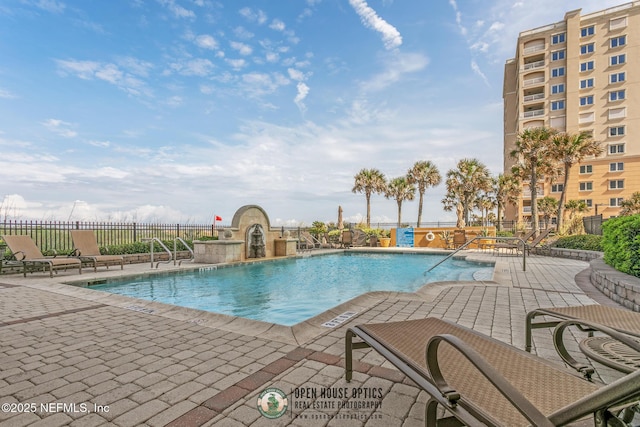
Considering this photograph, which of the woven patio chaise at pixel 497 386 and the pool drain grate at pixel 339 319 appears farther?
the pool drain grate at pixel 339 319

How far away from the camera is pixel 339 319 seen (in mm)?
4121

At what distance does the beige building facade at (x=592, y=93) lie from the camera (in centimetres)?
3653

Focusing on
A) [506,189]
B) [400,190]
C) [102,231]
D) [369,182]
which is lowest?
[102,231]

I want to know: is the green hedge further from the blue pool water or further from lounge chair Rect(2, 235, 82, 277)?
lounge chair Rect(2, 235, 82, 277)

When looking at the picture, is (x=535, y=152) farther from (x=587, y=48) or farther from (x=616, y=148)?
(x=587, y=48)

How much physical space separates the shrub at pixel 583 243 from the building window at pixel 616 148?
33.2 meters

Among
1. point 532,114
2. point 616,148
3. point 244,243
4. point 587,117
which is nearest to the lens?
point 244,243

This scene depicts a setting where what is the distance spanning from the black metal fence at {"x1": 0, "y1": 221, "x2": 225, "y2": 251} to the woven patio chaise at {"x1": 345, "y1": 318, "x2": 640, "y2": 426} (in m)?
12.1

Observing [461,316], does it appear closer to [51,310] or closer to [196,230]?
[51,310]

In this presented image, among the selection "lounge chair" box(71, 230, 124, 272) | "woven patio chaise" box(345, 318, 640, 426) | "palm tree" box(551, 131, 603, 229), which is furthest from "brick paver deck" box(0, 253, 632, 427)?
"palm tree" box(551, 131, 603, 229)

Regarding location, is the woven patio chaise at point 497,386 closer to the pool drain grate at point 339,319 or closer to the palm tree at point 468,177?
the pool drain grate at point 339,319

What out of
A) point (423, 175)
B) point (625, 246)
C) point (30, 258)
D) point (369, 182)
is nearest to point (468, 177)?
point (423, 175)

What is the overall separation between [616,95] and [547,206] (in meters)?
15.8

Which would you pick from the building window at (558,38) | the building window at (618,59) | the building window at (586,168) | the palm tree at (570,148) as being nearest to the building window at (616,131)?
the building window at (586,168)
